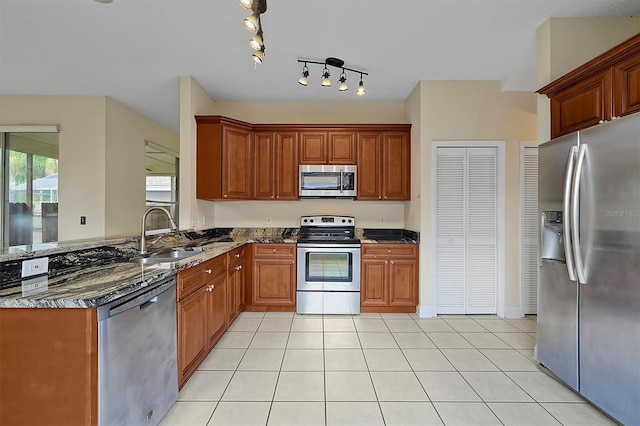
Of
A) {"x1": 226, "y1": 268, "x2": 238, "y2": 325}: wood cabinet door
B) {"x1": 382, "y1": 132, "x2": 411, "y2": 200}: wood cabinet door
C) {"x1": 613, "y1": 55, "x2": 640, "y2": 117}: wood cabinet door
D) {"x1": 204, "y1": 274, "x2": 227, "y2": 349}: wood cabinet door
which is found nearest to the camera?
{"x1": 613, "y1": 55, "x2": 640, "y2": 117}: wood cabinet door

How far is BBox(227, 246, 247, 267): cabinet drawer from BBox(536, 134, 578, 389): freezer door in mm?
2713

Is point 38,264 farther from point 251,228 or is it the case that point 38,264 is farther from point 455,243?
point 455,243

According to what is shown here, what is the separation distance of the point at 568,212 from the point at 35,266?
308 cm

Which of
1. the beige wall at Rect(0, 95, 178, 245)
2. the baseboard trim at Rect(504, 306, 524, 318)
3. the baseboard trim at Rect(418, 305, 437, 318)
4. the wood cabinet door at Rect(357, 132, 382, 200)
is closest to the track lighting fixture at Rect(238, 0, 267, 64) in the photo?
the wood cabinet door at Rect(357, 132, 382, 200)

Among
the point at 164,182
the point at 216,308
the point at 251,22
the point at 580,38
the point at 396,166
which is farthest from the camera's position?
the point at 164,182

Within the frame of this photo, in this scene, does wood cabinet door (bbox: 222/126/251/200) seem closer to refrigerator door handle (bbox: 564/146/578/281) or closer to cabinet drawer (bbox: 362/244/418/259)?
cabinet drawer (bbox: 362/244/418/259)

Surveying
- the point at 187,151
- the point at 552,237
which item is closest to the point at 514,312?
the point at 552,237

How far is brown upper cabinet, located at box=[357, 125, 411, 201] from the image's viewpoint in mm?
3932

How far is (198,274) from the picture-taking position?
2.26m

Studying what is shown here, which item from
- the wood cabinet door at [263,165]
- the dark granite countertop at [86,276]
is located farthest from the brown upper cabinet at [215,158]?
the dark granite countertop at [86,276]

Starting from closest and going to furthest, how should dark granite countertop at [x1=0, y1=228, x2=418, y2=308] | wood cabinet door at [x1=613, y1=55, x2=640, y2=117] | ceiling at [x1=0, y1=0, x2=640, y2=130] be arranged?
dark granite countertop at [x1=0, y1=228, x2=418, y2=308], wood cabinet door at [x1=613, y1=55, x2=640, y2=117], ceiling at [x1=0, y1=0, x2=640, y2=130]

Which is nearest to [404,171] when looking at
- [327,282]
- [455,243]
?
[455,243]

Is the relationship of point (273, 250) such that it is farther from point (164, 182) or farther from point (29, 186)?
point (164, 182)

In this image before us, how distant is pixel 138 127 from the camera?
489cm
